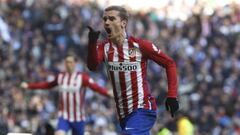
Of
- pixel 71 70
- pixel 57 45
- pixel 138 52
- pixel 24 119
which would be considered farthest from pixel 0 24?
pixel 138 52

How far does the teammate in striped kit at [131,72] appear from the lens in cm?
1002

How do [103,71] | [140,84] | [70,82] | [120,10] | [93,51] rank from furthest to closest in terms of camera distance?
[103,71]
[70,82]
[140,84]
[120,10]
[93,51]

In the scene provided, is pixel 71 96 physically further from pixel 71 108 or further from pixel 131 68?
pixel 131 68

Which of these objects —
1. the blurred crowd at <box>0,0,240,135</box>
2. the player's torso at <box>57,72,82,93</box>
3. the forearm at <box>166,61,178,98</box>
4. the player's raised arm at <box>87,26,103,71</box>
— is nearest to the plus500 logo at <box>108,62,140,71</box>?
the player's raised arm at <box>87,26,103,71</box>

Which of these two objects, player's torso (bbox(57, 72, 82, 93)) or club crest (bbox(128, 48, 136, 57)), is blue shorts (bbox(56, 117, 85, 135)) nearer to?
player's torso (bbox(57, 72, 82, 93))

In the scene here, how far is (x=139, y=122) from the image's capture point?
10.0 meters

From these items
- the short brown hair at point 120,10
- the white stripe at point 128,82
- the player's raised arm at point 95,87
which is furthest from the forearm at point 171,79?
the player's raised arm at point 95,87

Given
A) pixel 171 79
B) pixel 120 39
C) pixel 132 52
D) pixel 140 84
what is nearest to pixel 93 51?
pixel 120 39

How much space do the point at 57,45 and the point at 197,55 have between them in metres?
4.14

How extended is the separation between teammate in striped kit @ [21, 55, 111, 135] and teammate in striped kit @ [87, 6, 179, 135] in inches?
215

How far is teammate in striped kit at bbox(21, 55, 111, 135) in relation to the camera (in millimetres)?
15727

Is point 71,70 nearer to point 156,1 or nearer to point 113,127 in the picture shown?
point 113,127

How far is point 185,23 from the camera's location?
1094 inches

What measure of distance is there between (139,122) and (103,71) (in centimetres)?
1432
